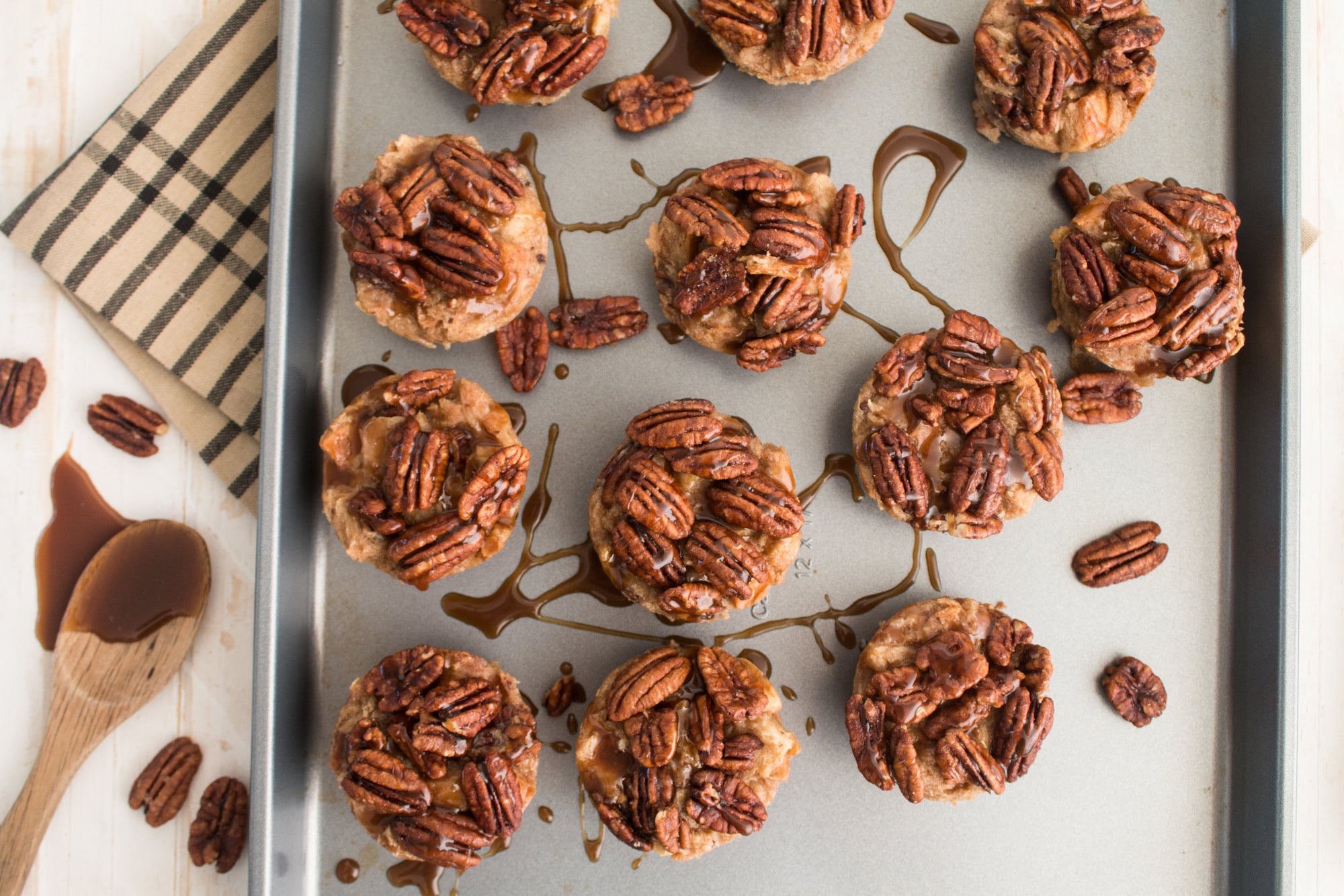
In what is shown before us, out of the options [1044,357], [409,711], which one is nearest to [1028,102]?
[1044,357]

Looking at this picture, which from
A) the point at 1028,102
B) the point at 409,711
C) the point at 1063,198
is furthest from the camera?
the point at 1063,198

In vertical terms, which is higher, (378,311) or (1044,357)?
(378,311)

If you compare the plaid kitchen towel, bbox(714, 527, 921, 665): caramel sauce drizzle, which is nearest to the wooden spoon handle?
the plaid kitchen towel

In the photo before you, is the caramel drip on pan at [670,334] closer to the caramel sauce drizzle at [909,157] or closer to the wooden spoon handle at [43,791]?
the caramel sauce drizzle at [909,157]

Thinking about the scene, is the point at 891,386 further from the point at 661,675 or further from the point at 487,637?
the point at 487,637

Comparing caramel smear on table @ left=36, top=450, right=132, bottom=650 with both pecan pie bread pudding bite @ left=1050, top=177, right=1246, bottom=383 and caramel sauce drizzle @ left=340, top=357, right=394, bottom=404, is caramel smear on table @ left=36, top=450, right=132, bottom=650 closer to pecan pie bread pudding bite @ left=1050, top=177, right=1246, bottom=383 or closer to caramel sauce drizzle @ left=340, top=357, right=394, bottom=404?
caramel sauce drizzle @ left=340, top=357, right=394, bottom=404
